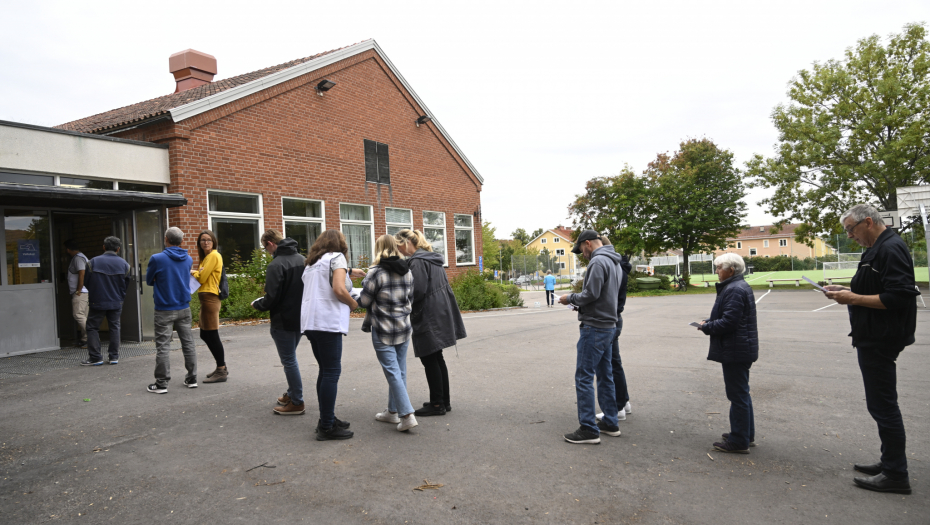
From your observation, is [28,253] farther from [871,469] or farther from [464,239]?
[464,239]

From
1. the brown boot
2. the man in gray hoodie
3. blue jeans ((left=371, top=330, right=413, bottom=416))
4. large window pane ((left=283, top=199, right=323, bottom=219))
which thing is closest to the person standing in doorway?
the brown boot

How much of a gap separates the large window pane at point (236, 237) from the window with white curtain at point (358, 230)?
316cm

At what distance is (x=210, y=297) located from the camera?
21.6ft

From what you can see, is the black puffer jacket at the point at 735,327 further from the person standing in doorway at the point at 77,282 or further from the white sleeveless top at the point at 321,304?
the person standing in doorway at the point at 77,282

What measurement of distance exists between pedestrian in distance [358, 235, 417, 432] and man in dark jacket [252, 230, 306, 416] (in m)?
0.75

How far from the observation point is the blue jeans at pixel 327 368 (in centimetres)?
468

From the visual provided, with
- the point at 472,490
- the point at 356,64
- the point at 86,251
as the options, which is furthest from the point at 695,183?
the point at 472,490

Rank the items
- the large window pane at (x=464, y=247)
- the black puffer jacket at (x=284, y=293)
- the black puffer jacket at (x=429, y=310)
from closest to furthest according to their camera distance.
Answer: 1. the black puffer jacket at (x=284, y=293)
2. the black puffer jacket at (x=429, y=310)
3. the large window pane at (x=464, y=247)

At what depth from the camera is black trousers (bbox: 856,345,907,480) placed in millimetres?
3609

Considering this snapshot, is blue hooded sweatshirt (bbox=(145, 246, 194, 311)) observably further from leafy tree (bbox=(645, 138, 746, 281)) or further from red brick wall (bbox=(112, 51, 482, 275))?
leafy tree (bbox=(645, 138, 746, 281))

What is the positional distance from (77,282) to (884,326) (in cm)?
1020

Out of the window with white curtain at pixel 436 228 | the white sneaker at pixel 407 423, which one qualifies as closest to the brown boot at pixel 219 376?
the white sneaker at pixel 407 423

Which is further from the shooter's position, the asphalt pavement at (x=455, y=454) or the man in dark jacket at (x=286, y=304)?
the man in dark jacket at (x=286, y=304)

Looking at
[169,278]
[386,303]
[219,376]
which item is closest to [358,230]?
[219,376]
